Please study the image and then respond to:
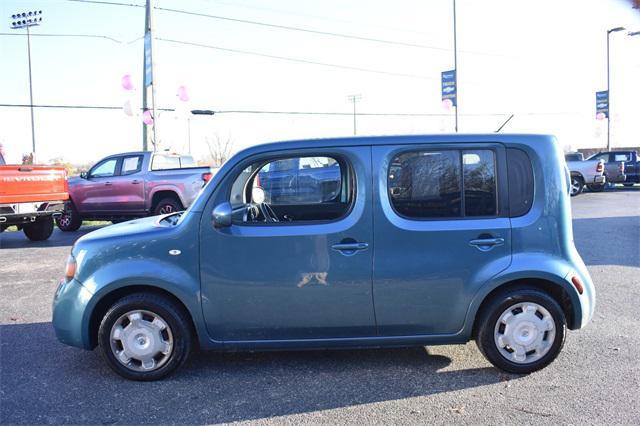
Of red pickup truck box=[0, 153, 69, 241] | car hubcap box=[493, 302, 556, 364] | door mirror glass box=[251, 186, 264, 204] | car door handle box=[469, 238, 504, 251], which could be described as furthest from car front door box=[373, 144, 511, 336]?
red pickup truck box=[0, 153, 69, 241]

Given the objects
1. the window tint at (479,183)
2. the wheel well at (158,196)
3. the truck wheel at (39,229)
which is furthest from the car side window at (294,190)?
the truck wheel at (39,229)

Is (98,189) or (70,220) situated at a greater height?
(98,189)

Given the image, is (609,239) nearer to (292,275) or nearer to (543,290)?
(543,290)

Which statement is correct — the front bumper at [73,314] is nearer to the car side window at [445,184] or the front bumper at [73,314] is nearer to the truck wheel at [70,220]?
the car side window at [445,184]

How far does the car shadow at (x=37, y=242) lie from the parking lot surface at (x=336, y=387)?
686 centimetres

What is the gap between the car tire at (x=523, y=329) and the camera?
414 cm

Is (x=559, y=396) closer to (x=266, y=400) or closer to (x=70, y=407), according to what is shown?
(x=266, y=400)

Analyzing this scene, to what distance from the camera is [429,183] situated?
420 centimetres

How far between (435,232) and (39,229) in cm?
1096

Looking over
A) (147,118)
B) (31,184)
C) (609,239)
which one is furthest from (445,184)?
(147,118)

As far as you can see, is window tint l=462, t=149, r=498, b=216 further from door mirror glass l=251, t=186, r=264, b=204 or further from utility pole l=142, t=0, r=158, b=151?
utility pole l=142, t=0, r=158, b=151

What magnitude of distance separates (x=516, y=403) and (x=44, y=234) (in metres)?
11.6

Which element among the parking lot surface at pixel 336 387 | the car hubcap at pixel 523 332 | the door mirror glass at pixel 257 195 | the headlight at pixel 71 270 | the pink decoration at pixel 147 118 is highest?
the pink decoration at pixel 147 118

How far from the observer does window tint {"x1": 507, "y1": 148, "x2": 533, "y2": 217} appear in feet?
13.7
